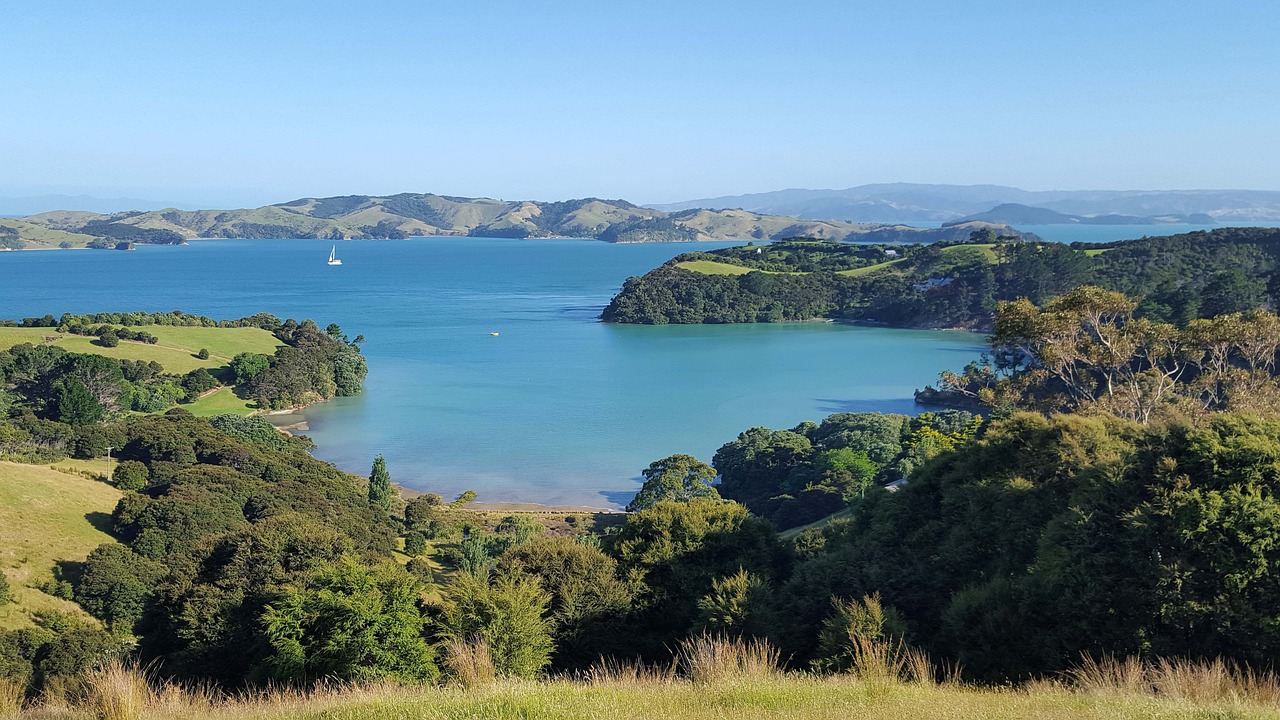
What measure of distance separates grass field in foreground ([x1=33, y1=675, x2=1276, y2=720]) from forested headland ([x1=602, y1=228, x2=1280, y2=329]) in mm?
64097

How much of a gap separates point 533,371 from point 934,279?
1967 inches

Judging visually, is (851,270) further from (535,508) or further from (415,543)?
(415,543)

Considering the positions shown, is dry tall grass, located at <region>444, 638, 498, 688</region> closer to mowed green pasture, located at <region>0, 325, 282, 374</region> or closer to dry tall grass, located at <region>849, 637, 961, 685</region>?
dry tall grass, located at <region>849, 637, 961, 685</region>

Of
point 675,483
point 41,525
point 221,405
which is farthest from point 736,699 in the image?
point 221,405

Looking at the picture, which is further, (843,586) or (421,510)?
(421,510)

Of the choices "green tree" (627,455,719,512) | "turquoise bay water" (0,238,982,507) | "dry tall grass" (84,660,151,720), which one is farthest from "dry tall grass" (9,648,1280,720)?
"turquoise bay water" (0,238,982,507)

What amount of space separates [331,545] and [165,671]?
2960 millimetres

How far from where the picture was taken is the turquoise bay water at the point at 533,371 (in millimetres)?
36469

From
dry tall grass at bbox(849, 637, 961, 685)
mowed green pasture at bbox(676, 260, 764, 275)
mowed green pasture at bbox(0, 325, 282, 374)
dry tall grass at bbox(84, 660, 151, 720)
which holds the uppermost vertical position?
mowed green pasture at bbox(676, 260, 764, 275)

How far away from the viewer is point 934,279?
90500mm

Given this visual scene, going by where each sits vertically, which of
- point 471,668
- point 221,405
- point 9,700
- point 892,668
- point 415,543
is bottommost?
point 415,543

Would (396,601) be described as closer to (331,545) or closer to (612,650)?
(612,650)

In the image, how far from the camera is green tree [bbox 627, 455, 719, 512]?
26391mm

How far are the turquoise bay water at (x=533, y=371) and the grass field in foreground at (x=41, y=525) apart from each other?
12.0 metres
